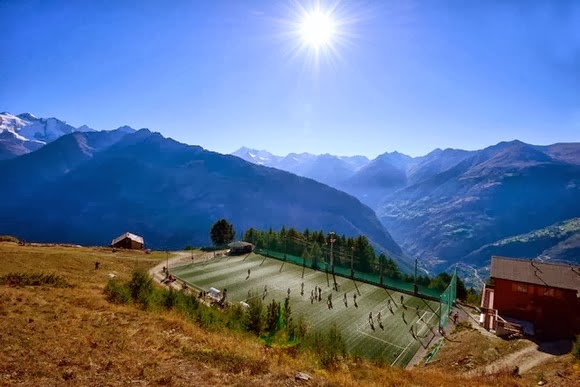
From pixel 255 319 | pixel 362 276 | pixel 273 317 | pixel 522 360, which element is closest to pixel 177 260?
pixel 362 276

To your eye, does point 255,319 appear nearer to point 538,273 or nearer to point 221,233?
point 538,273

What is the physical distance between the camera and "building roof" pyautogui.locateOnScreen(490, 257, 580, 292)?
144 ft

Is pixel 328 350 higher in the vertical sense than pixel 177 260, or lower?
higher

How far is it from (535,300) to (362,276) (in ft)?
97.1

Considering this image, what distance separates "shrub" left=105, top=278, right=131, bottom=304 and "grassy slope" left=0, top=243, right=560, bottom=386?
8.10ft

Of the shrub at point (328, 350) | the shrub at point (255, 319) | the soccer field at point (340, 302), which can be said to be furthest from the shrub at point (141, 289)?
the soccer field at point (340, 302)

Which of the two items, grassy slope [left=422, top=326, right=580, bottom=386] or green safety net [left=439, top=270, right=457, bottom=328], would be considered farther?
green safety net [left=439, top=270, right=457, bottom=328]

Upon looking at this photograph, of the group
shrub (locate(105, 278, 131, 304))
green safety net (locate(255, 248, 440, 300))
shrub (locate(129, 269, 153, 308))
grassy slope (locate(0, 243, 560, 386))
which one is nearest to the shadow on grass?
grassy slope (locate(0, 243, 560, 386))

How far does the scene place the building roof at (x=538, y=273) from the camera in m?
43.8

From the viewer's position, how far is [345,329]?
43.6 meters

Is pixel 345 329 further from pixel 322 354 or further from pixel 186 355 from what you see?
pixel 186 355

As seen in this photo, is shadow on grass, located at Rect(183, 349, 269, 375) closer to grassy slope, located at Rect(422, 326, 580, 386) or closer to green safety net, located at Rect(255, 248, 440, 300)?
grassy slope, located at Rect(422, 326, 580, 386)

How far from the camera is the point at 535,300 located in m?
44.6

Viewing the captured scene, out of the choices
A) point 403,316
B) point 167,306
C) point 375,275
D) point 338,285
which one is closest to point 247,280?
point 338,285
